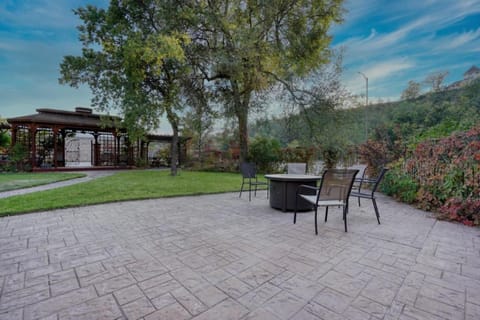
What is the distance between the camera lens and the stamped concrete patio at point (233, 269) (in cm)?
155

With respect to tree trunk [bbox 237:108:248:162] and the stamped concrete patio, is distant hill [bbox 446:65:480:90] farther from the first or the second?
the stamped concrete patio

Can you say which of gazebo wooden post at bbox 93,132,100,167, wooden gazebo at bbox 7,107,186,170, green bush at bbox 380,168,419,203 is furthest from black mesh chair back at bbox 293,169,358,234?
gazebo wooden post at bbox 93,132,100,167

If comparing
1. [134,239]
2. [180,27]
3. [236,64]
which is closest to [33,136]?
[180,27]

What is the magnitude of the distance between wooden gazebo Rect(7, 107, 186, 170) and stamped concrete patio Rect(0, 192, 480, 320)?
9.06 metres

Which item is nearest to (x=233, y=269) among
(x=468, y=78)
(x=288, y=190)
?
(x=288, y=190)

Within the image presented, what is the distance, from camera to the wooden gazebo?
39.2ft

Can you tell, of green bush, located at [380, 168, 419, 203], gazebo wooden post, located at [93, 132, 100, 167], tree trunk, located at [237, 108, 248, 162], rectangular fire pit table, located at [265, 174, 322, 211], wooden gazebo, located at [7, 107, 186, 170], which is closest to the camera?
rectangular fire pit table, located at [265, 174, 322, 211]

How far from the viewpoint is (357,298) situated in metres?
1.67

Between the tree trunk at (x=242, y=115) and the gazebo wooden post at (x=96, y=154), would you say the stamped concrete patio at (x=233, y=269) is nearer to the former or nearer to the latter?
the tree trunk at (x=242, y=115)

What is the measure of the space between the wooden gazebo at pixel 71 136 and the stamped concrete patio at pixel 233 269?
29.7ft

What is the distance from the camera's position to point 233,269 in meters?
2.11

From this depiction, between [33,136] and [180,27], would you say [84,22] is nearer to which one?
[180,27]

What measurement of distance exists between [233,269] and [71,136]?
18016mm

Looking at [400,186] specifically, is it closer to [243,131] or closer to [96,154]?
[243,131]
